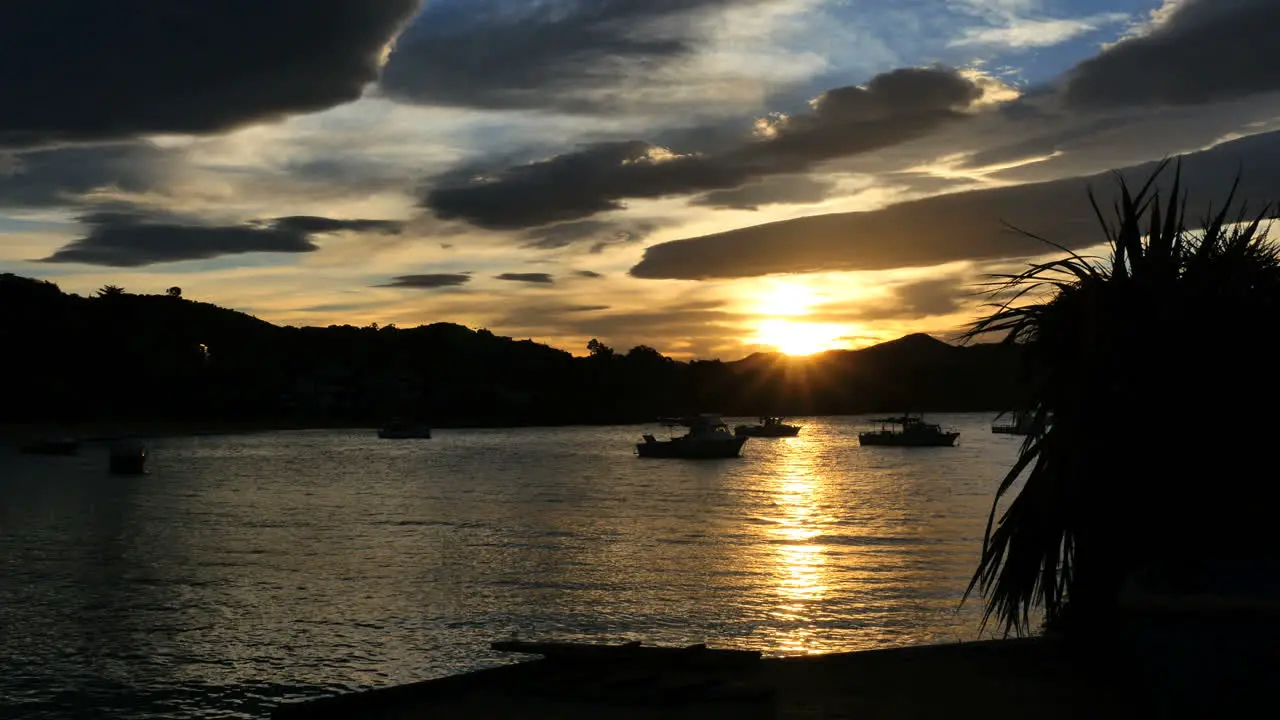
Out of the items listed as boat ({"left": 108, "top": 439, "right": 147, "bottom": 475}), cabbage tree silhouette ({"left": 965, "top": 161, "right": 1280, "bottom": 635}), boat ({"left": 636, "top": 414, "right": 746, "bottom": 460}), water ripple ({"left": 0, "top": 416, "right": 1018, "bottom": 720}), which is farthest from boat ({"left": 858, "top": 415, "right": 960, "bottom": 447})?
cabbage tree silhouette ({"left": 965, "top": 161, "right": 1280, "bottom": 635})

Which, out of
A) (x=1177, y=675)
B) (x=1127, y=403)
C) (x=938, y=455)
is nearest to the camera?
(x=1177, y=675)

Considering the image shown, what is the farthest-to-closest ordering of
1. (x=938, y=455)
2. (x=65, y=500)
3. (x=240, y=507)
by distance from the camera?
(x=938, y=455), (x=65, y=500), (x=240, y=507)

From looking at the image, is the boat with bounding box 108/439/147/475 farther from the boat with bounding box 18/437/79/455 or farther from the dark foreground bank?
the dark foreground bank

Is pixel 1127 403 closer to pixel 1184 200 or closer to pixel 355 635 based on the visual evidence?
pixel 1184 200

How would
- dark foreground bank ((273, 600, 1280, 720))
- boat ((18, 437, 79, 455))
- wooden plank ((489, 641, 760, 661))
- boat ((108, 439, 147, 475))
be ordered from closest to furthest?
dark foreground bank ((273, 600, 1280, 720)) < wooden plank ((489, 641, 760, 661)) < boat ((108, 439, 147, 475)) < boat ((18, 437, 79, 455))

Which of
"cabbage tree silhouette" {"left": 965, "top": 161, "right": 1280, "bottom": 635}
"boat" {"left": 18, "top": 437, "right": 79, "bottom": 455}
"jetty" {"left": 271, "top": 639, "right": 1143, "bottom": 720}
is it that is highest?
"cabbage tree silhouette" {"left": 965, "top": 161, "right": 1280, "bottom": 635}

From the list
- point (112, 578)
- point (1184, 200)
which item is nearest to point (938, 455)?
point (112, 578)

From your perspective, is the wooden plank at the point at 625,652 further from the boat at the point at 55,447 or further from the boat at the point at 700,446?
the boat at the point at 55,447

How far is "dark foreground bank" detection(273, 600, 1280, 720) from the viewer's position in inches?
327

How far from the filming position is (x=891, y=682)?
38.0 ft

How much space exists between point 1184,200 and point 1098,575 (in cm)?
501

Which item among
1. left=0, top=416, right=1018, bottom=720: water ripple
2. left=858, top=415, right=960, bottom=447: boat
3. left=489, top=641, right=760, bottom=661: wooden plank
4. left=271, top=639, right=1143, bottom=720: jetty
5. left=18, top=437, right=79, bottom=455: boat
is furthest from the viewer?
left=858, top=415, right=960, bottom=447: boat

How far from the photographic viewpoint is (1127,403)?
1186 cm

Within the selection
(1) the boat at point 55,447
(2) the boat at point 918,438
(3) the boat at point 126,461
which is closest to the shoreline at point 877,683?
(3) the boat at point 126,461
